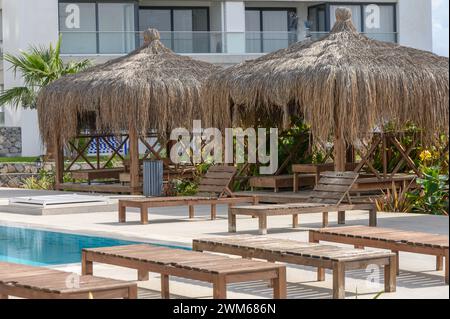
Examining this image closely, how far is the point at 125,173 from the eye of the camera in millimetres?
22453

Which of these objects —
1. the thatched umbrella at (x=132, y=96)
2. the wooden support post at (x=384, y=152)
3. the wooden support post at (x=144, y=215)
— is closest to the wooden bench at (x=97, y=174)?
the thatched umbrella at (x=132, y=96)

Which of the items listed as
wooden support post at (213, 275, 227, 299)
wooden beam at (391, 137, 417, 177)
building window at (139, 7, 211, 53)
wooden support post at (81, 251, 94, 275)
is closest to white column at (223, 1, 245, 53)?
building window at (139, 7, 211, 53)

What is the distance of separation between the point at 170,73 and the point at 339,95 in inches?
222

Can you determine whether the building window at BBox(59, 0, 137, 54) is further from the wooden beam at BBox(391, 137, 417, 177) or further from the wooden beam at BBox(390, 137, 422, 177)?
the wooden beam at BBox(390, 137, 422, 177)

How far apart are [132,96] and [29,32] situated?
1622 centimetres

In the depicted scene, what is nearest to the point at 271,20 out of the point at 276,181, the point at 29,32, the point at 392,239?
the point at 29,32

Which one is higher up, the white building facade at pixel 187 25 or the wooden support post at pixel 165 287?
the white building facade at pixel 187 25

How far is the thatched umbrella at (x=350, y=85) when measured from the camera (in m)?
17.1

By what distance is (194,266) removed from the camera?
27.1ft

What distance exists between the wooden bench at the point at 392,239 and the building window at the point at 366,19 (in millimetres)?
29552

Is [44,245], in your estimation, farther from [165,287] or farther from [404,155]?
[404,155]

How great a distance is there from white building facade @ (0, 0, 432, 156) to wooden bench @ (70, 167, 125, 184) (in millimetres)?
12007

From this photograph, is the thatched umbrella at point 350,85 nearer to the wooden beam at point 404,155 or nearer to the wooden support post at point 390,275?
the wooden beam at point 404,155

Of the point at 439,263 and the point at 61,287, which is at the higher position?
the point at 61,287
